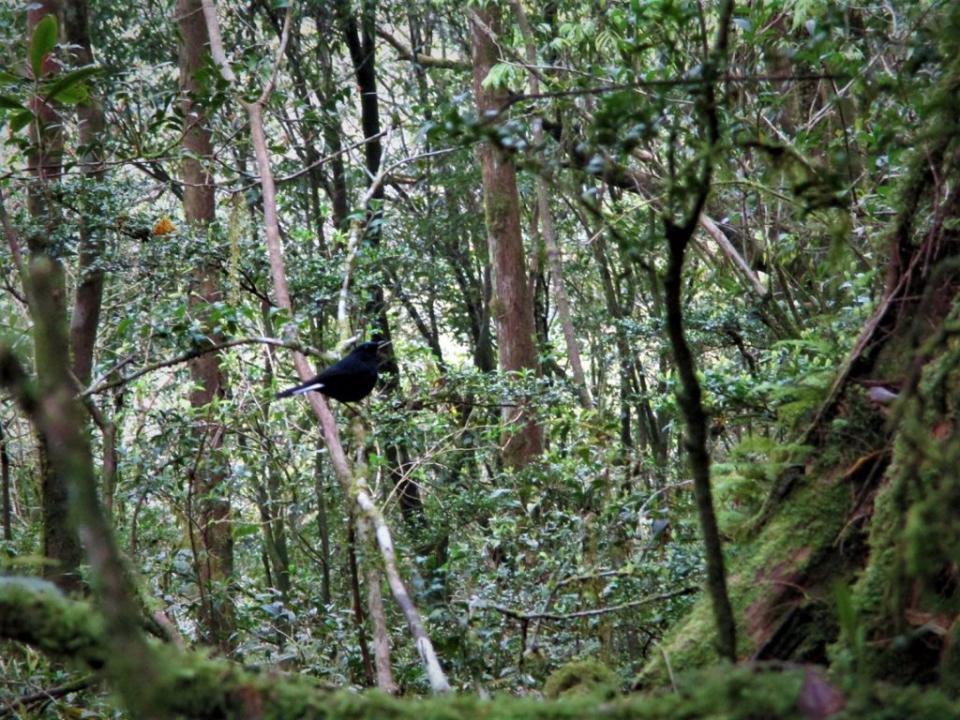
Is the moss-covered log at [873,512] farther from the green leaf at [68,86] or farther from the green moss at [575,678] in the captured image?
the green leaf at [68,86]

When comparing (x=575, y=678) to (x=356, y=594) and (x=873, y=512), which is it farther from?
(x=356, y=594)

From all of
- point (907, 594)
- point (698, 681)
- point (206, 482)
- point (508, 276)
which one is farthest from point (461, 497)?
point (698, 681)

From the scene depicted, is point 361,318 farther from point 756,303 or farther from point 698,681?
point 698,681

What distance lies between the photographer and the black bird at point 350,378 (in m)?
4.68

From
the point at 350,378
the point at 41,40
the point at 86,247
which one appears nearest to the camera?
the point at 41,40

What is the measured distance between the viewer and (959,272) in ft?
8.23

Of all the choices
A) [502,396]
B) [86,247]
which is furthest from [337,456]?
[86,247]

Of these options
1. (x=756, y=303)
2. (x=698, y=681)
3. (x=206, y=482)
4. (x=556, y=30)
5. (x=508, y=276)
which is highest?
(x=556, y=30)

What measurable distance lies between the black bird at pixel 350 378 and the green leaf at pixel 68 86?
150 cm

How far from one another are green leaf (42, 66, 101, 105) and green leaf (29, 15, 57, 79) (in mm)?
89

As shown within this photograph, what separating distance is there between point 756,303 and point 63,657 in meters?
5.56

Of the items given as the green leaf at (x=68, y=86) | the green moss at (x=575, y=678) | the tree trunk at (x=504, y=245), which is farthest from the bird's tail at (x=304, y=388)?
the tree trunk at (x=504, y=245)

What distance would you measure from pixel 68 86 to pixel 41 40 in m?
0.17

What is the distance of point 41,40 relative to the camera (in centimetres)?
356
